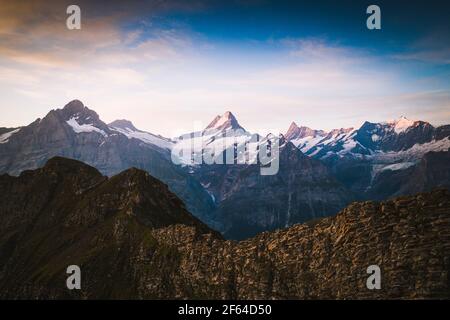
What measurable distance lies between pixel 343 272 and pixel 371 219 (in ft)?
75.0

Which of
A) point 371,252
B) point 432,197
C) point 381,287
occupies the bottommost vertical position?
point 381,287

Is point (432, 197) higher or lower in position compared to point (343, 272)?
higher
